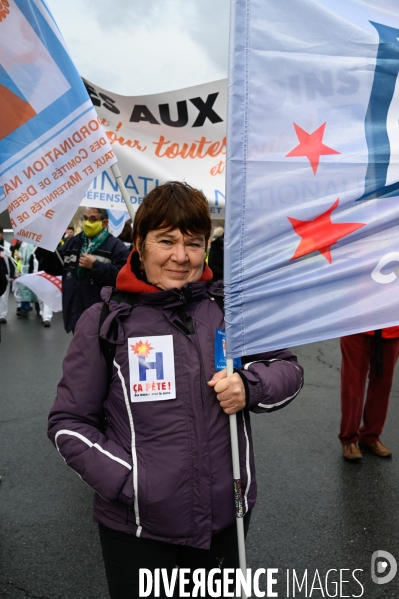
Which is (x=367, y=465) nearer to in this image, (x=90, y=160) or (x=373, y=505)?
(x=373, y=505)

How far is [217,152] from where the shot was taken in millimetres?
4852

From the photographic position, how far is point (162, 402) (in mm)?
1661

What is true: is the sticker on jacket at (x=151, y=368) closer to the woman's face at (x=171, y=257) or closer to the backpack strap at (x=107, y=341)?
the backpack strap at (x=107, y=341)

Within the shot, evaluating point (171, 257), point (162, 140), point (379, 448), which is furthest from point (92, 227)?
point (171, 257)

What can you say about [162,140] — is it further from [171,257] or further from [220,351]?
[220,351]

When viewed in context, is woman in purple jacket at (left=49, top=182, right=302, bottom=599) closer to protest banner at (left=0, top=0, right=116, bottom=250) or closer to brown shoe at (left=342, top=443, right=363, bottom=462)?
protest banner at (left=0, top=0, right=116, bottom=250)

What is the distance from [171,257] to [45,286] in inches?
165

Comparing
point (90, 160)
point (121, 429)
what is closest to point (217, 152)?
point (90, 160)

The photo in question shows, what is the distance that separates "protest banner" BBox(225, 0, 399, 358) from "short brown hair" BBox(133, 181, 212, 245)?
0.17 metres

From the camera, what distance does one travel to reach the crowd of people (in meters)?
1.63

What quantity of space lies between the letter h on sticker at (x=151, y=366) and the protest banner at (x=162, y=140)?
277cm

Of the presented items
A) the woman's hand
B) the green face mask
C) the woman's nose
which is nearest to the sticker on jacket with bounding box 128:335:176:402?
the woman's hand

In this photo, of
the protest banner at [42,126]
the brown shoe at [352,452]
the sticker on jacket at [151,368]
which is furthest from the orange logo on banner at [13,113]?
the brown shoe at [352,452]

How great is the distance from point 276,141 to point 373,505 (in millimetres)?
2644
